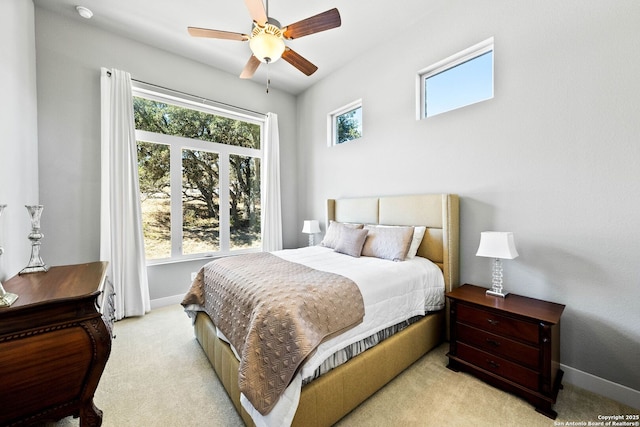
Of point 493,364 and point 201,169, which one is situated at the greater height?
point 201,169

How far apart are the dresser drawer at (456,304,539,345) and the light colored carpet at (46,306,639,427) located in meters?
0.43

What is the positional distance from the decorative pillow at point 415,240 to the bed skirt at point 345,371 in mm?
602

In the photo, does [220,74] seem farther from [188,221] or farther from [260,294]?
[260,294]

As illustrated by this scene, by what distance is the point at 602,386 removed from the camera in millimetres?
1794

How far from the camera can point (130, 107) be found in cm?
306

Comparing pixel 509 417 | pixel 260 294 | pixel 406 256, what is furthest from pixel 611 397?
pixel 260 294

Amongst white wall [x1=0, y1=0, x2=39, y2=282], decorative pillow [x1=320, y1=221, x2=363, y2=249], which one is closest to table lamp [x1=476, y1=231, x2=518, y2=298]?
decorative pillow [x1=320, y1=221, x2=363, y2=249]

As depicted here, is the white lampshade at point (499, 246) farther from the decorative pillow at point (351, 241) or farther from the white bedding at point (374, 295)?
the decorative pillow at point (351, 241)

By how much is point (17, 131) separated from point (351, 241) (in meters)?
3.15

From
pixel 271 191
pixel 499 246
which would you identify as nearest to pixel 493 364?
pixel 499 246

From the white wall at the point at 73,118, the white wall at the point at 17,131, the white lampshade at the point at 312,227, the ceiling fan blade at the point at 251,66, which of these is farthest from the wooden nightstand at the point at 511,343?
the white wall at the point at 73,118

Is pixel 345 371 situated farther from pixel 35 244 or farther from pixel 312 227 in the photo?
pixel 312 227

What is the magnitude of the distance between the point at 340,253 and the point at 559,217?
1.95 m

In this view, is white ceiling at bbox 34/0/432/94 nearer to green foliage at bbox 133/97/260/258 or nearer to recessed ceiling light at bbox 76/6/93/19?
recessed ceiling light at bbox 76/6/93/19
